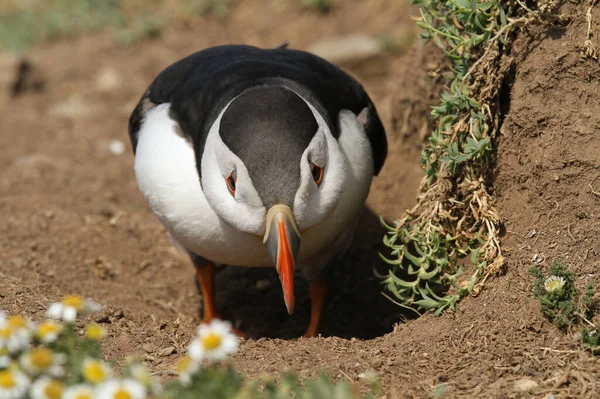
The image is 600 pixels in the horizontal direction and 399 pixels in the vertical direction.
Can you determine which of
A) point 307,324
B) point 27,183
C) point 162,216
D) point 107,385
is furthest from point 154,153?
point 27,183

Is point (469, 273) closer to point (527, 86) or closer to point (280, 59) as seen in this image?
point (527, 86)

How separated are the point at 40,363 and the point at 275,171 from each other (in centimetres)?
149

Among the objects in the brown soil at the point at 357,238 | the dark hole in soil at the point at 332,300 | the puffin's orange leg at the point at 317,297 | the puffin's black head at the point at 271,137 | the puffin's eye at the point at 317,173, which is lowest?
the dark hole in soil at the point at 332,300

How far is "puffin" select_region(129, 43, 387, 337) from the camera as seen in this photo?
3650mm

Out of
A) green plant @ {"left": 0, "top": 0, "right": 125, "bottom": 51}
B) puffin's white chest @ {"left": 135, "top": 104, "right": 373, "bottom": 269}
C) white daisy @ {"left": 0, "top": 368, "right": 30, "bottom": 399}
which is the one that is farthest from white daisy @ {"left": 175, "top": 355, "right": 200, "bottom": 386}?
green plant @ {"left": 0, "top": 0, "right": 125, "bottom": 51}

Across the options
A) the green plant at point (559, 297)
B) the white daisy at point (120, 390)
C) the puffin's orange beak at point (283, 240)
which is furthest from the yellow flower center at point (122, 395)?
the green plant at point (559, 297)

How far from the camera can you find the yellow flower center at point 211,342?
2.44m

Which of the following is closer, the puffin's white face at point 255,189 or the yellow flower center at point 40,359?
the yellow flower center at point 40,359

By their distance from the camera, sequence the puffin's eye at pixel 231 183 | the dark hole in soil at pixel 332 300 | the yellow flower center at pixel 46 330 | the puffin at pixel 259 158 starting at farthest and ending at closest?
the dark hole in soil at pixel 332 300 < the puffin's eye at pixel 231 183 < the puffin at pixel 259 158 < the yellow flower center at pixel 46 330

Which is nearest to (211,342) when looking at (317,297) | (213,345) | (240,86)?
(213,345)

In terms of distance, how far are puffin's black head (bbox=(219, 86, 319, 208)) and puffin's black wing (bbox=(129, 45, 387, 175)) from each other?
40 centimetres

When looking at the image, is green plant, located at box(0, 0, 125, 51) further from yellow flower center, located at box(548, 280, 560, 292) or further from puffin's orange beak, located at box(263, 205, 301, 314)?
yellow flower center, located at box(548, 280, 560, 292)

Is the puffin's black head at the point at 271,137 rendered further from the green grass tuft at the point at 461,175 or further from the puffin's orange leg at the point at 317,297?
the puffin's orange leg at the point at 317,297

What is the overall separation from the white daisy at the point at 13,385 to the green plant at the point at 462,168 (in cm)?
219
